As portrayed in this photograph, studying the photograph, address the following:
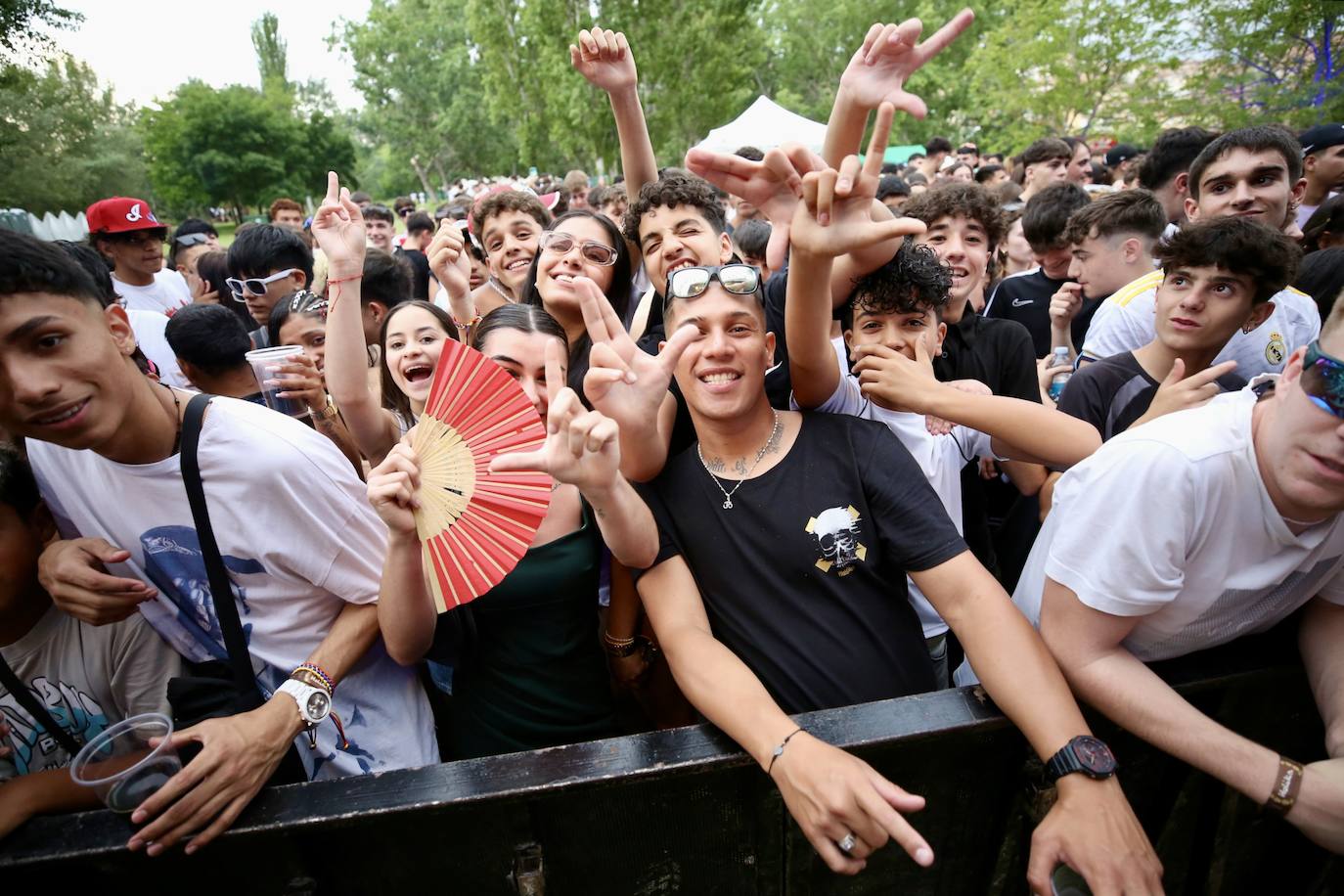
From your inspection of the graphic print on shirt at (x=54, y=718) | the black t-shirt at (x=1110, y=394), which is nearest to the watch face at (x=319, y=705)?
the graphic print on shirt at (x=54, y=718)

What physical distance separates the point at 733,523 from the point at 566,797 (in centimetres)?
85

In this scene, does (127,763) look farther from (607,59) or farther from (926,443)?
(607,59)

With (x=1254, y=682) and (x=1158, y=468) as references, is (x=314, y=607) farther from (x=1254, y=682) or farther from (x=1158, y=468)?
(x=1254, y=682)

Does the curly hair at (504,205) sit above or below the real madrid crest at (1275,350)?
above

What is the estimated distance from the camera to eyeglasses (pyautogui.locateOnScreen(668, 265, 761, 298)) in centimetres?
204

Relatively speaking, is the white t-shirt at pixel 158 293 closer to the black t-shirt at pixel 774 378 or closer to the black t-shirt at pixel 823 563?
the black t-shirt at pixel 774 378

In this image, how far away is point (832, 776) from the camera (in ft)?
4.53

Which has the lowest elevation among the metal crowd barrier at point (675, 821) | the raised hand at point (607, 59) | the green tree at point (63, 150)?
the metal crowd barrier at point (675, 821)

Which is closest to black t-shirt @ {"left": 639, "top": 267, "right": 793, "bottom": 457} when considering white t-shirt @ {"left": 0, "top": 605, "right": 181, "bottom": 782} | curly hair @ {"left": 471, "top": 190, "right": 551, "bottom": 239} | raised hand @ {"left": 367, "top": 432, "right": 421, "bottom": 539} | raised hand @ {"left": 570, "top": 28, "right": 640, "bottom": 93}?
raised hand @ {"left": 367, "top": 432, "right": 421, "bottom": 539}

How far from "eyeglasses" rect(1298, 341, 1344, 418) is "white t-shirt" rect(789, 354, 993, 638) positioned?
0.98 m

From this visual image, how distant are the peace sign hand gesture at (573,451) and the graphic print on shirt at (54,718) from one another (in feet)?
4.36

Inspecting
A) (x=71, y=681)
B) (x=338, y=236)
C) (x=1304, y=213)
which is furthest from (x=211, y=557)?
(x=1304, y=213)

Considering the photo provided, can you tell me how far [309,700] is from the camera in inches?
66.2

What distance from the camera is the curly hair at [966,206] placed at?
3.27 m
